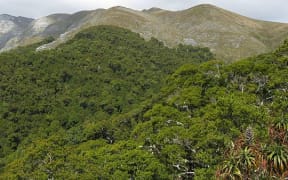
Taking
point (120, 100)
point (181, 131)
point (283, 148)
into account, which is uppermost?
point (283, 148)

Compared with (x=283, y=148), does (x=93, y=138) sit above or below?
below

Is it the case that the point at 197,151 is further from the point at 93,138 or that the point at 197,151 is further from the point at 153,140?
the point at 93,138

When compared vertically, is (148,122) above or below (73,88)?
above

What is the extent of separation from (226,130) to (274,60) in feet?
111

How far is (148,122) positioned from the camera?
276 ft

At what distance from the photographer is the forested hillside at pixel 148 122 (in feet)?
226

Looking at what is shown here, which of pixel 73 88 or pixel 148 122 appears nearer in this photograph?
pixel 148 122

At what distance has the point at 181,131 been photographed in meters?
74.5

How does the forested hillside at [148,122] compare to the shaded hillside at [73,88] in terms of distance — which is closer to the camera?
the forested hillside at [148,122]

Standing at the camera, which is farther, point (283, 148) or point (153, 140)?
point (153, 140)

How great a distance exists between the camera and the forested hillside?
226 ft

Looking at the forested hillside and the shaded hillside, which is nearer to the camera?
the forested hillside

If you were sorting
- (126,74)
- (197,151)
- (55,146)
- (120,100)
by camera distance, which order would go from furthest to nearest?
(126,74), (120,100), (55,146), (197,151)

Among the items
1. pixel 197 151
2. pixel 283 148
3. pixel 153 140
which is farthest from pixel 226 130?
pixel 283 148
